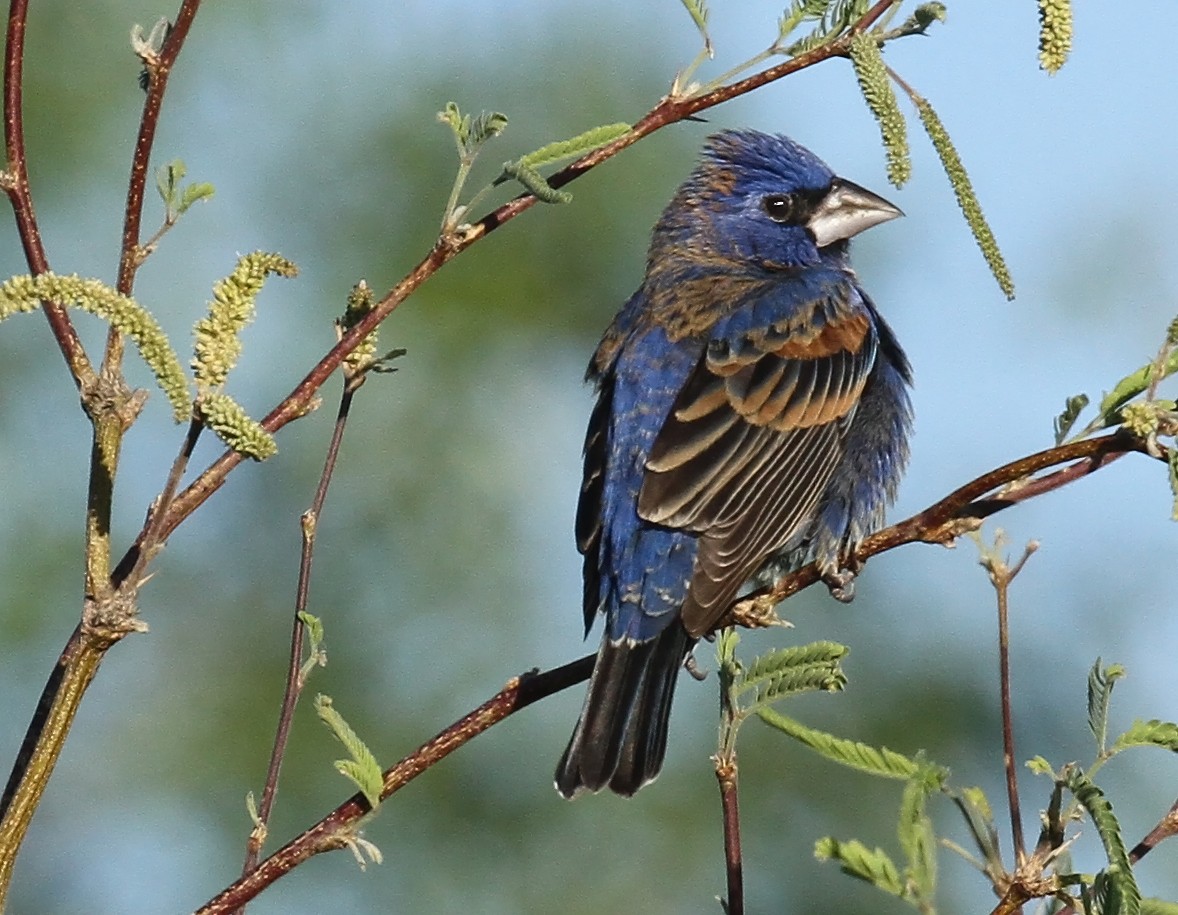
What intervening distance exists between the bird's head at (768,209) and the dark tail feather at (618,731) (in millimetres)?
1667

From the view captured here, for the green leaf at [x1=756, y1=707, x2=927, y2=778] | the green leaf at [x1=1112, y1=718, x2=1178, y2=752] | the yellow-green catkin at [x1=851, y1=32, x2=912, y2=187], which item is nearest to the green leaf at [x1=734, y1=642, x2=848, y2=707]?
the green leaf at [x1=756, y1=707, x2=927, y2=778]

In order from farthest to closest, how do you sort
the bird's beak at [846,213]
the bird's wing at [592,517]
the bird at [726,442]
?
the bird's beak at [846,213], the bird's wing at [592,517], the bird at [726,442]

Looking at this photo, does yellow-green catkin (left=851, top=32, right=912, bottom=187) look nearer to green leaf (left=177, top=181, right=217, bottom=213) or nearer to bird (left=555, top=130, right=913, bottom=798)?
green leaf (left=177, top=181, right=217, bottom=213)

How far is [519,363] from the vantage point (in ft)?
24.7

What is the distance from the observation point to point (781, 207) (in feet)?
18.3

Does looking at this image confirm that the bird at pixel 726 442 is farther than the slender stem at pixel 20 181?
Yes

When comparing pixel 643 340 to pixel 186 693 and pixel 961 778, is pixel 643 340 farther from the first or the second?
pixel 186 693

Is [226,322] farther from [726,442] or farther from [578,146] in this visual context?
[726,442]

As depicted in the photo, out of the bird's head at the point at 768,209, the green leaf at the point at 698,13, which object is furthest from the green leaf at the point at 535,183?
the bird's head at the point at 768,209

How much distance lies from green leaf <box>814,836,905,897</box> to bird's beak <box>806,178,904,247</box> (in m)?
3.33

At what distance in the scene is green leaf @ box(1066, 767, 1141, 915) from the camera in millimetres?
2023

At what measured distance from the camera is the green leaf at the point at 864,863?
2275 mm

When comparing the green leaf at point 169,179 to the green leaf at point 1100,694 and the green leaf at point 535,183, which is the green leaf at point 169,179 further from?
the green leaf at point 1100,694

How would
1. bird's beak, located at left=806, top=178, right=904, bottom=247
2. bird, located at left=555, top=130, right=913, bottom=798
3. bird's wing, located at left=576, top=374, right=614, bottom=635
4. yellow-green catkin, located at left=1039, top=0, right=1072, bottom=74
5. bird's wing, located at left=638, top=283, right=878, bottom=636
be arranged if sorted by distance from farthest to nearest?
Result: bird's beak, located at left=806, top=178, right=904, bottom=247, bird's wing, located at left=576, top=374, right=614, bottom=635, bird's wing, located at left=638, top=283, right=878, bottom=636, bird, located at left=555, top=130, right=913, bottom=798, yellow-green catkin, located at left=1039, top=0, right=1072, bottom=74
